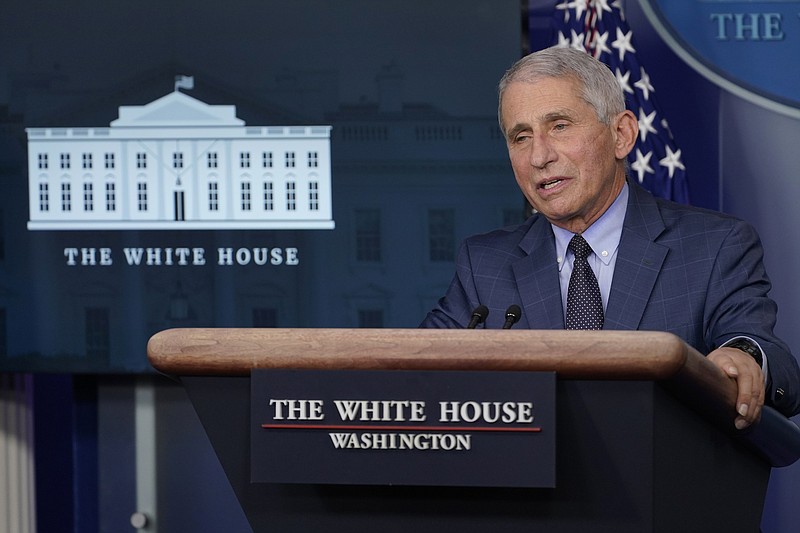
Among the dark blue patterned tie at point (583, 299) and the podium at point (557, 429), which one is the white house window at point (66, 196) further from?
the podium at point (557, 429)

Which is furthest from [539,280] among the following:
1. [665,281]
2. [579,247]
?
[665,281]

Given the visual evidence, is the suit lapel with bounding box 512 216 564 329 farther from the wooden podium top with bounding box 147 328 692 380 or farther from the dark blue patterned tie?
the wooden podium top with bounding box 147 328 692 380

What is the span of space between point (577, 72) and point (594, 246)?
31 centimetres

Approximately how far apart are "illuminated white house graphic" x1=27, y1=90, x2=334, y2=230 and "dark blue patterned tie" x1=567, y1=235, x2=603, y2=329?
176cm

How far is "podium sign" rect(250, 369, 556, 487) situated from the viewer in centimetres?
104

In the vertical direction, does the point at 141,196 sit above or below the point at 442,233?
above

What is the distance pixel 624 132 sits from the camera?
74.5 inches

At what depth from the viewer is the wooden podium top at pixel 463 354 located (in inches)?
39.8

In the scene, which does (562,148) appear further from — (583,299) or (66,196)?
(66,196)

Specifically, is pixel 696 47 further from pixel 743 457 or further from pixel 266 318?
pixel 743 457

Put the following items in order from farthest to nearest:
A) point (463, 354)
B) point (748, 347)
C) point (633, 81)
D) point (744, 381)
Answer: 1. point (633, 81)
2. point (748, 347)
3. point (744, 381)
4. point (463, 354)

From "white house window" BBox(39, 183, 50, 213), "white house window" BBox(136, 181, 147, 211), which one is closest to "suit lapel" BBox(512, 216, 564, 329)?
"white house window" BBox(136, 181, 147, 211)

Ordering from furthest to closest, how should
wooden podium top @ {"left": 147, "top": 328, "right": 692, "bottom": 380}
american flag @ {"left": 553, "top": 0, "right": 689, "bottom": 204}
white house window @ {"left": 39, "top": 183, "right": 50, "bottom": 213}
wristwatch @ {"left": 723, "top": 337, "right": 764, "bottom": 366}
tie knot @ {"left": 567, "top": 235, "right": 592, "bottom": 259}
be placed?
white house window @ {"left": 39, "top": 183, "right": 50, "bottom": 213} → american flag @ {"left": 553, "top": 0, "right": 689, "bottom": 204} → tie knot @ {"left": 567, "top": 235, "right": 592, "bottom": 259} → wristwatch @ {"left": 723, "top": 337, "right": 764, "bottom": 366} → wooden podium top @ {"left": 147, "top": 328, "right": 692, "bottom": 380}

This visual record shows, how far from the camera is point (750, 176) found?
3.38 meters
